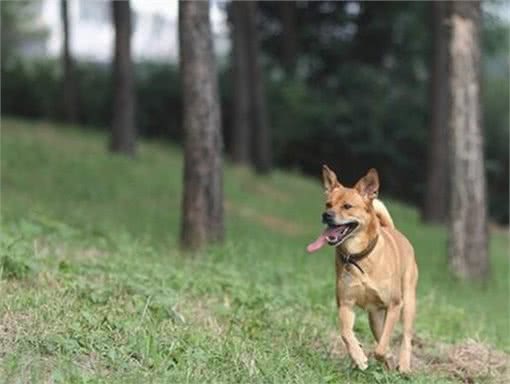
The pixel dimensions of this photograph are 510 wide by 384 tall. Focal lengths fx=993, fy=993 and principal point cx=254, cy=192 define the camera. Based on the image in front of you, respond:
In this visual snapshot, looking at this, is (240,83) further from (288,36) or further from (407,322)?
(407,322)

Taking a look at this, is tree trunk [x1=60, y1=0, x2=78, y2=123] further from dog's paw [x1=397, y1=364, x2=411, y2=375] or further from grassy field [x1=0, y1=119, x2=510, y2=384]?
dog's paw [x1=397, y1=364, x2=411, y2=375]

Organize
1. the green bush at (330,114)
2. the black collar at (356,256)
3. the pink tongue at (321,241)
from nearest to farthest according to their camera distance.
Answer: the pink tongue at (321,241)
the black collar at (356,256)
the green bush at (330,114)

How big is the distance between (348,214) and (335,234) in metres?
0.15

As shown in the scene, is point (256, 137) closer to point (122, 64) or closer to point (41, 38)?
point (122, 64)

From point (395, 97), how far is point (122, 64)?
11212 mm

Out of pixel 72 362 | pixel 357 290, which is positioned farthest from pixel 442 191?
pixel 72 362

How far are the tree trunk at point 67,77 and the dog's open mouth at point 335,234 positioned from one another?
894 inches

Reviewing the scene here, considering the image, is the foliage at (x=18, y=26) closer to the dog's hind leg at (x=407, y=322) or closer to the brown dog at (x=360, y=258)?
the dog's hind leg at (x=407, y=322)

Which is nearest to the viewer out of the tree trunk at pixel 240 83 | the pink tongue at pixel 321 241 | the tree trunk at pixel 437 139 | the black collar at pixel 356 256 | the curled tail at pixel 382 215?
the pink tongue at pixel 321 241

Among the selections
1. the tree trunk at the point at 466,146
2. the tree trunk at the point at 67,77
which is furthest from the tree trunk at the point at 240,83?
the tree trunk at the point at 466,146

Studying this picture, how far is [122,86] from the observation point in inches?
883

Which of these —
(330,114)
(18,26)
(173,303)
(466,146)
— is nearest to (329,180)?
(173,303)

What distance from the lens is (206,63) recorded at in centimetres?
1227

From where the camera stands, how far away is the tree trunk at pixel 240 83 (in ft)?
79.2
